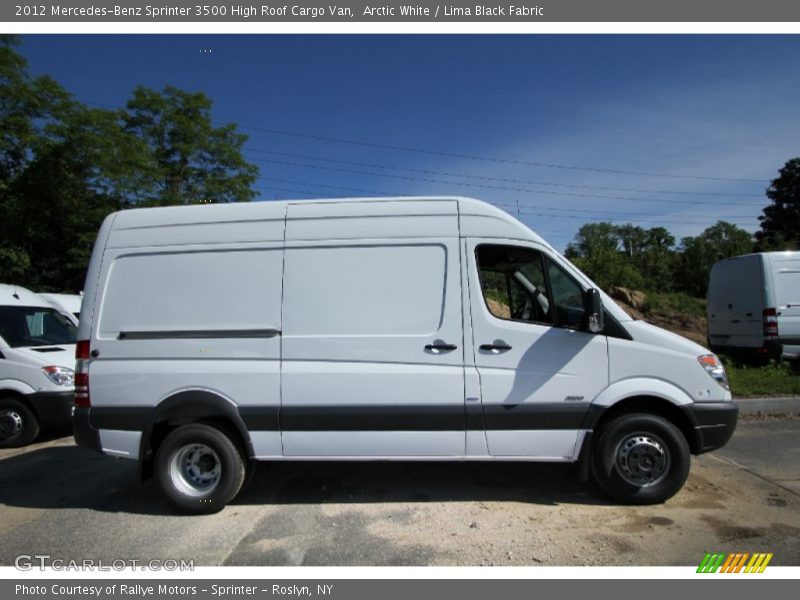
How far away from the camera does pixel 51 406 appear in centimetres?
675

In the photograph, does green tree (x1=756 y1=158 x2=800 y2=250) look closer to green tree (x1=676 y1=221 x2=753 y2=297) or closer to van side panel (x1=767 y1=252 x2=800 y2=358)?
green tree (x1=676 y1=221 x2=753 y2=297)

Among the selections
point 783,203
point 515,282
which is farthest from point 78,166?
point 783,203

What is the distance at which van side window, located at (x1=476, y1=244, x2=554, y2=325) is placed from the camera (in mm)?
4379

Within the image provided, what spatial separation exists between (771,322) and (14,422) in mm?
11909

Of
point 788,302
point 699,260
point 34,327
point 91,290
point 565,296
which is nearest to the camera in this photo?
point 565,296

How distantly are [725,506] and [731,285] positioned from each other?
7201 mm

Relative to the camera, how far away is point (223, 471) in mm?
4340

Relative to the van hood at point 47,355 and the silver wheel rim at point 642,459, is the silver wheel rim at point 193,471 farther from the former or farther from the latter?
the van hood at point 47,355

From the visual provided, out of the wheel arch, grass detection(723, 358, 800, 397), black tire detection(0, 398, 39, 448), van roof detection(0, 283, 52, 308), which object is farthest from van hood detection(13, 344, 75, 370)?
grass detection(723, 358, 800, 397)

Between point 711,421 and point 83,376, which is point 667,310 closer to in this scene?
point 711,421

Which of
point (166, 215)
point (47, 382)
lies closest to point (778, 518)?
point (166, 215)

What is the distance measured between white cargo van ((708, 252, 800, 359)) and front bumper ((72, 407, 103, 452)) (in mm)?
10251

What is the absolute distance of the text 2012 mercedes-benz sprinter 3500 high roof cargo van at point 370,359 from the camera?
4172 mm

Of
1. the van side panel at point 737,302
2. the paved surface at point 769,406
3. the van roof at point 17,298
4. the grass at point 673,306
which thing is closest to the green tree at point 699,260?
the grass at point 673,306
